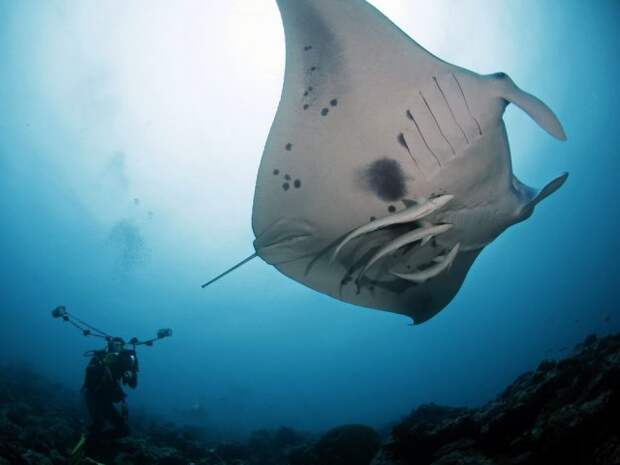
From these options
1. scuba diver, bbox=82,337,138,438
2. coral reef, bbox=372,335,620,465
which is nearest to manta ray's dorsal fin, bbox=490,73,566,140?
coral reef, bbox=372,335,620,465

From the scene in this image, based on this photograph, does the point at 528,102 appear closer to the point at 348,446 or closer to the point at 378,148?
the point at 378,148

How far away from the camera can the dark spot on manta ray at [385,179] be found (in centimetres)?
247

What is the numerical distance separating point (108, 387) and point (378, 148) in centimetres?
717

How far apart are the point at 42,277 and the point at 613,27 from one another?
63.3 metres

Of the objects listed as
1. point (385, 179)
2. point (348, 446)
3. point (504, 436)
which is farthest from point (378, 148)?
point (348, 446)

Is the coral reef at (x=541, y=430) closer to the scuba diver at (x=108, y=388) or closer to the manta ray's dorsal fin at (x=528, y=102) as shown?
the manta ray's dorsal fin at (x=528, y=102)

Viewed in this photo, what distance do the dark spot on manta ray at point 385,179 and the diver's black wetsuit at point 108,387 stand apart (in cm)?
655

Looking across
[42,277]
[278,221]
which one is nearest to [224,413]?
[42,277]

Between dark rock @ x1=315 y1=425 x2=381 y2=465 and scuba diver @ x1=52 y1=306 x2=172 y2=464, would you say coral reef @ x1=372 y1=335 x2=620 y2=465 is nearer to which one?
dark rock @ x1=315 y1=425 x2=381 y2=465

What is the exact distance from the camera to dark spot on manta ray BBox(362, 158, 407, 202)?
8.11 ft

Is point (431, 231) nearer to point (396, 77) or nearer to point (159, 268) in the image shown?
point (396, 77)

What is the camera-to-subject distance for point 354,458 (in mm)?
5633

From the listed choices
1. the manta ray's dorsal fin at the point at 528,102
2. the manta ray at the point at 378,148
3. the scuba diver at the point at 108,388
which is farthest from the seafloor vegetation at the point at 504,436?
the manta ray's dorsal fin at the point at 528,102

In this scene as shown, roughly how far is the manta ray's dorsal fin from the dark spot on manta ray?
0.79 metres
